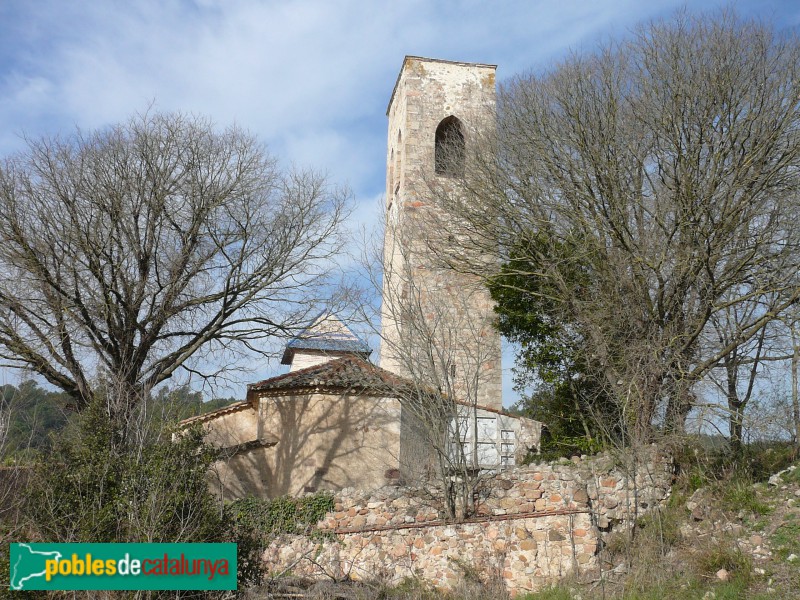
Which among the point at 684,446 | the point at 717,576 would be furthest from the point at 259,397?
the point at 717,576

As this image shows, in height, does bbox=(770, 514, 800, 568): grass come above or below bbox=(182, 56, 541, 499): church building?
below

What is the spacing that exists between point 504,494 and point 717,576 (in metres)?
3.35

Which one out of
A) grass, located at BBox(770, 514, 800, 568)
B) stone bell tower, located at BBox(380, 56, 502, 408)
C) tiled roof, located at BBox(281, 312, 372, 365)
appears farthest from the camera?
tiled roof, located at BBox(281, 312, 372, 365)

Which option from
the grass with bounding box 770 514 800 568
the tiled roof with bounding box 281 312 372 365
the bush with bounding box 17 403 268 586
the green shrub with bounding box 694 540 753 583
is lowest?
the green shrub with bounding box 694 540 753 583

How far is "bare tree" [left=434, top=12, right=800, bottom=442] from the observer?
12.3m

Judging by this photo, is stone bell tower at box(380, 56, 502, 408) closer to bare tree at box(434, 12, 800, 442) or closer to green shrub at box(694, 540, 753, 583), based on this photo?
bare tree at box(434, 12, 800, 442)

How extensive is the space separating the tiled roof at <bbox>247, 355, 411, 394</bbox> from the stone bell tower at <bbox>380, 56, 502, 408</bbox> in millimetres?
562

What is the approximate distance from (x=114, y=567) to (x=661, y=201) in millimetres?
10729

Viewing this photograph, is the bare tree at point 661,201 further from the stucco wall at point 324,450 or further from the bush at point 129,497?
the bush at point 129,497

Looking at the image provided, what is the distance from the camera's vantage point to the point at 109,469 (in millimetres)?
7234

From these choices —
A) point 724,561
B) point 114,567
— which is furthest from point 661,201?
point 114,567

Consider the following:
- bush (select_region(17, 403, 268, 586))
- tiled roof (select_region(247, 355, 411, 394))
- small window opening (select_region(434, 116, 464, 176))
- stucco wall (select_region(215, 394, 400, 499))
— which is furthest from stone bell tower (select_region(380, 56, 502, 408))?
bush (select_region(17, 403, 268, 586))

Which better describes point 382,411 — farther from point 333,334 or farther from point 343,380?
point 333,334

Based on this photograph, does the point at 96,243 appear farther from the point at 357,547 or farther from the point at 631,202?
the point at 631,202
